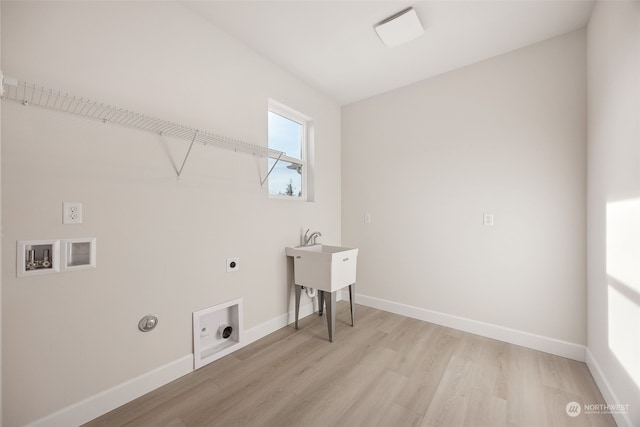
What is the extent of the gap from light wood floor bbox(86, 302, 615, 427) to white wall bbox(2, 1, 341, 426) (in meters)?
0.30

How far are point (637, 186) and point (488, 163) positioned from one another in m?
1.23

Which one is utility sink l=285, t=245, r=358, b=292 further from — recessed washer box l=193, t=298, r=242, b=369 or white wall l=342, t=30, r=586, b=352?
white wall l=342, t=30, r=586, b=352

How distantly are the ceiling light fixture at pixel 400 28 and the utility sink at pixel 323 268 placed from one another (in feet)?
6.09

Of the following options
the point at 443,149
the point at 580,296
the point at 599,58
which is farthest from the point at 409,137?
the point at 580,296

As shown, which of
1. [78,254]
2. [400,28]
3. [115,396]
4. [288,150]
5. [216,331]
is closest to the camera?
[78,254]

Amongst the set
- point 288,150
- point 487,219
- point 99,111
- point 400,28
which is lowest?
point 487,219

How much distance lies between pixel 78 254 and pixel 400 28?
8.60 ft

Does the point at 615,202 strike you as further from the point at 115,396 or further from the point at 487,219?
the point at 115,396

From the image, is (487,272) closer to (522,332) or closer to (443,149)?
(522,332)

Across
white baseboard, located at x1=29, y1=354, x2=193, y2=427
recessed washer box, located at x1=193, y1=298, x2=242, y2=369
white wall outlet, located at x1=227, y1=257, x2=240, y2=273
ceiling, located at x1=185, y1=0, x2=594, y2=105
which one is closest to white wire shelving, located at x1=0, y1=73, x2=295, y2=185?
white wall outlet, located at x1=227, y1=257, x2=240, y2=273

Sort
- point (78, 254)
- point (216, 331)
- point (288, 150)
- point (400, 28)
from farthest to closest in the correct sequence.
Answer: point (288, 150) < point (216, 331) < point (400, 28) < point (78, 254)

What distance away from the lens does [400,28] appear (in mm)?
1972

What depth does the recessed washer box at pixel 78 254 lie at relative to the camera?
132 centimetres

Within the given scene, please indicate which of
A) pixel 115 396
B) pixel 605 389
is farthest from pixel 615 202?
pixel 115 396
